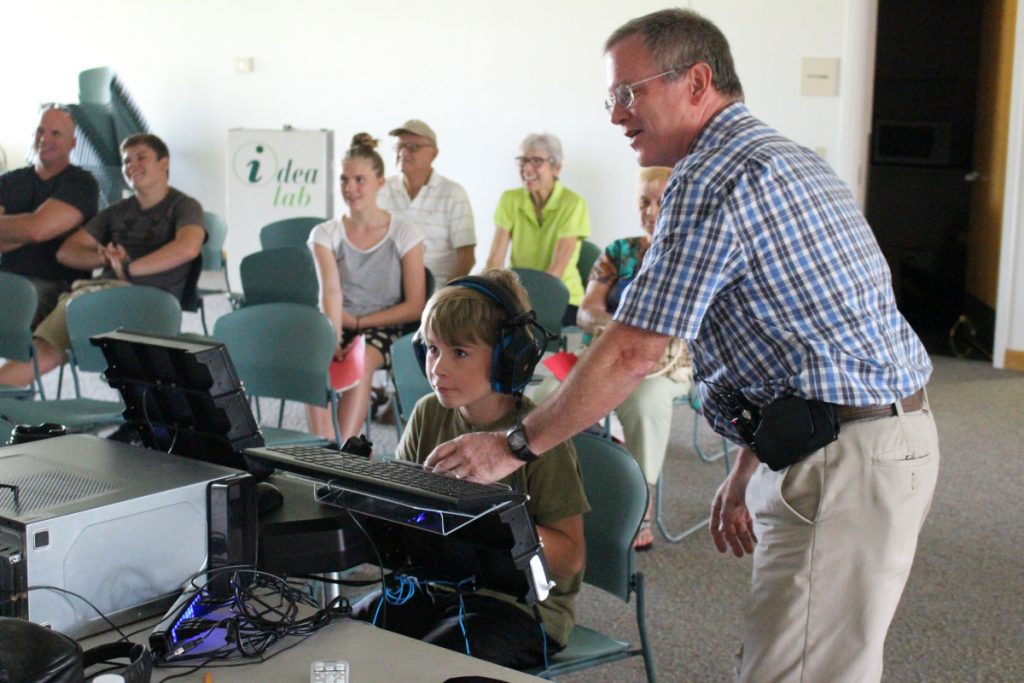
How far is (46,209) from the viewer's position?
529 centimetres

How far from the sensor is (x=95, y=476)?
1.56m

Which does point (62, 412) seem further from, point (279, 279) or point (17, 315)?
point (279, 279)

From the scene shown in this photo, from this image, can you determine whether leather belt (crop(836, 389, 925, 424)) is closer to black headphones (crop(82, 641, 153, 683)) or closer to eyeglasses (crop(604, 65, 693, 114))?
eyeglasses (crop(604, 65, 693, 114))

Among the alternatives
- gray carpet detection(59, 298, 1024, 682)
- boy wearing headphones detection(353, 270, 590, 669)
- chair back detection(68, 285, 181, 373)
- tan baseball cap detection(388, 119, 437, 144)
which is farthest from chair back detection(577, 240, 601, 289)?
boy wearing headphones detection(353, 270, 590, 669)

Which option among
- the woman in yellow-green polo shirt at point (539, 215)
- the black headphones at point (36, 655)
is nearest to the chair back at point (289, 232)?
the woman in yellow-green polo shirt at point (539, 215)

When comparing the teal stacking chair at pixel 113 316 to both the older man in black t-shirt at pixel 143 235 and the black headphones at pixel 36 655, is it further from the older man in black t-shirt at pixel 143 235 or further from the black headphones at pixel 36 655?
the black headphones at pixel 36 655

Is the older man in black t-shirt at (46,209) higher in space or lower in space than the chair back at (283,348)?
higher

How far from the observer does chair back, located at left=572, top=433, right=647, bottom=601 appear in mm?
2156

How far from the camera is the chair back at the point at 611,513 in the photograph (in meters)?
2.16

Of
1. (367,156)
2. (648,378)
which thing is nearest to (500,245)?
(367,156)

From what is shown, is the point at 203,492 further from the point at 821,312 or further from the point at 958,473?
the point at 958,473

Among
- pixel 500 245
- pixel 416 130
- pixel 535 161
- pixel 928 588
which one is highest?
pixel 416 130

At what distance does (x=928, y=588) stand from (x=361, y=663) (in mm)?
2570

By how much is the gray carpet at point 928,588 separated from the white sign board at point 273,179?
3381 millimetres
